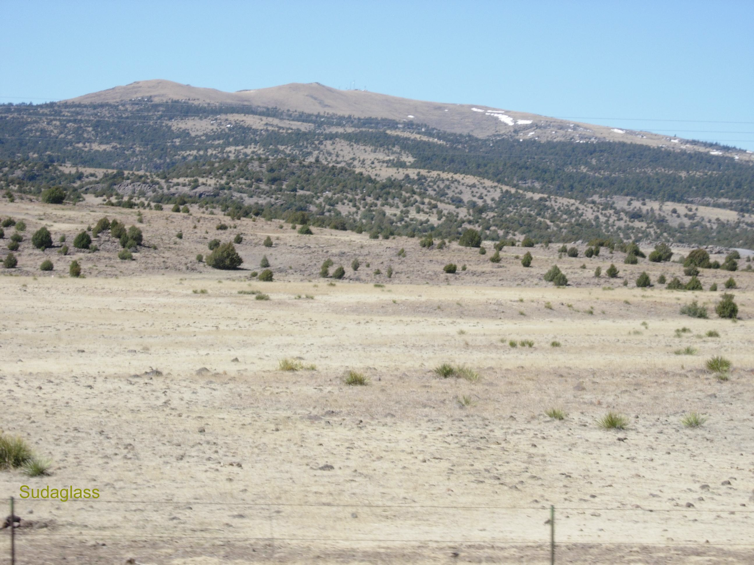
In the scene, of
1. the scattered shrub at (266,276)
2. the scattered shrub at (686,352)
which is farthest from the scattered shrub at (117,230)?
the scattered shrub at (686,352)

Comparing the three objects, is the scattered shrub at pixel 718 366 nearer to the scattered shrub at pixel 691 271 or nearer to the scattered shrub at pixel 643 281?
the scattered shrub at pixel 643 281

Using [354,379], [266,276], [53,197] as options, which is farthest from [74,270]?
[53,197]

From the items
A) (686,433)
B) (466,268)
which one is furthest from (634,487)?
(466,268)

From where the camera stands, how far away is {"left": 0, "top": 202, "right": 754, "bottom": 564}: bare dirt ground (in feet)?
27.5

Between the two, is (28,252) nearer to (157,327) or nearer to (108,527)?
(157,327)

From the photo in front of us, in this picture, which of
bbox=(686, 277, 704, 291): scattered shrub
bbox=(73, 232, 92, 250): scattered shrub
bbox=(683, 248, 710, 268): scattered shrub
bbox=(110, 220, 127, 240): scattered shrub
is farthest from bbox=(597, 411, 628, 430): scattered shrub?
bbox=(683, 248, 710, 268): scattered shrub

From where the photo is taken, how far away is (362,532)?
854 centimetres

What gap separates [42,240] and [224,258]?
35.5 feet

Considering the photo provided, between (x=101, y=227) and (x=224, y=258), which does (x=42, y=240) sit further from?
(x=224, y=258)

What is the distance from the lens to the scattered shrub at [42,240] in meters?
44.2

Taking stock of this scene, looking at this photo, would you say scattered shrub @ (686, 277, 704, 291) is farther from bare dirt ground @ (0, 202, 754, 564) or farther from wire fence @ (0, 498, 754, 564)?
wire fence @ (0, 498, 754, 564)

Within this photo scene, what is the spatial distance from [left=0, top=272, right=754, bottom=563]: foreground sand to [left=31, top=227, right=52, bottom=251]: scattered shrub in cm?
1974

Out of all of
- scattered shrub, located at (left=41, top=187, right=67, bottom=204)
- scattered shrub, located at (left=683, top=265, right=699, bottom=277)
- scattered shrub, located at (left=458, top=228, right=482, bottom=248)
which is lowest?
scattered shrub, located at (left=683, top=265, right=699, bottom=277)

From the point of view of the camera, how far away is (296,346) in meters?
23.8
